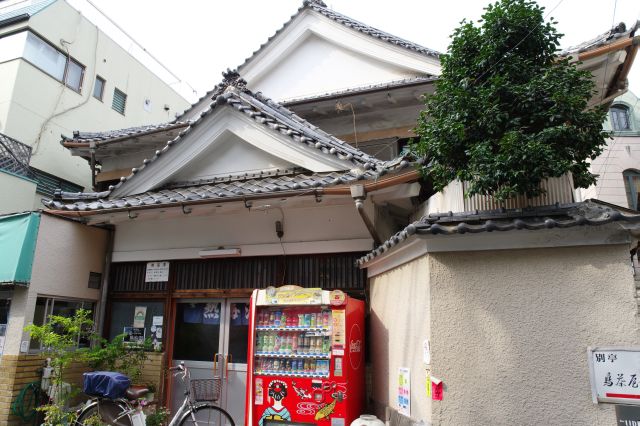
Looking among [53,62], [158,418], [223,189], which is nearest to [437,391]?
[223,189]

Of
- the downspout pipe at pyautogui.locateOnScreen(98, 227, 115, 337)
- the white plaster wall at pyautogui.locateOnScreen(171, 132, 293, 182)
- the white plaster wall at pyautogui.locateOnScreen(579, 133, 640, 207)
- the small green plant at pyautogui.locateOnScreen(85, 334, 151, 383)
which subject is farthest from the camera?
the white plaster wall at pyautogui.locateOnScreen(579, 133, 640, 207)

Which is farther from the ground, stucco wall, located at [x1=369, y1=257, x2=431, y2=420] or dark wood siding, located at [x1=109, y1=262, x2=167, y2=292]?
dark wood siding, located at [x1=109, y1=262, x2=167, y2=292]

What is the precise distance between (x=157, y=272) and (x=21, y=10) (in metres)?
13.0

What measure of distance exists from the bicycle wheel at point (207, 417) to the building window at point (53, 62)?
13.4 meters

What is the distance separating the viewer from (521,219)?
16.3ft

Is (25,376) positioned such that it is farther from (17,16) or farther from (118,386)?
(17,16)

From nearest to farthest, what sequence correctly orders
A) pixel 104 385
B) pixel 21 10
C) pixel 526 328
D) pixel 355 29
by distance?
pixel 526 328, pixel 104 385, pixel 355 29, pixel 21 10

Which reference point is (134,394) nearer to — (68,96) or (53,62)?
(68,96)

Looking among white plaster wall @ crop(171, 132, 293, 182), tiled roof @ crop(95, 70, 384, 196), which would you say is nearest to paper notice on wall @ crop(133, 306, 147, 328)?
tiled roof @ crop(95, 70, 384, 196)

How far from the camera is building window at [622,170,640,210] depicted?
59.7 feet

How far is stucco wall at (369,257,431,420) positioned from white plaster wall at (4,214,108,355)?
6454 mm

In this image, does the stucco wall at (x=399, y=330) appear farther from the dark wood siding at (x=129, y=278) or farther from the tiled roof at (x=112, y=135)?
the tiled roof at (x=112, y=135)

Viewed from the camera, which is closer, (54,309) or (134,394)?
(134,394)

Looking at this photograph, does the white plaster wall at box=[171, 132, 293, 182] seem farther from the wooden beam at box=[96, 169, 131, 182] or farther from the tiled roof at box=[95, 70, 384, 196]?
the wooden beam at box=[96, 169, 131, 182]
